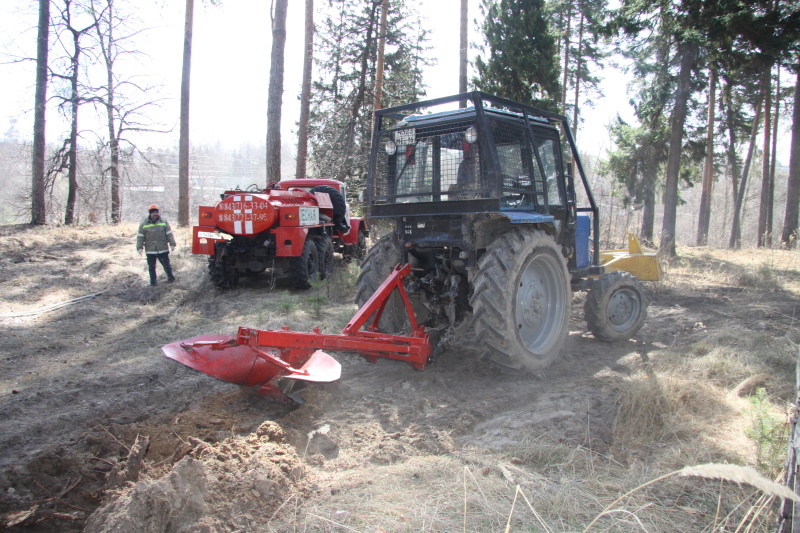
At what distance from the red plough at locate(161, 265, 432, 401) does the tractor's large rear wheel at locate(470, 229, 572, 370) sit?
629 mm

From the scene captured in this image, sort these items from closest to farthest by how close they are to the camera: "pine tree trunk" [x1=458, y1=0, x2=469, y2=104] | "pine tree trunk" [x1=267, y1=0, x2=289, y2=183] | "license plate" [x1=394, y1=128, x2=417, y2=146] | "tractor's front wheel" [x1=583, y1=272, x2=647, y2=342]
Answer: "license plate" [x1=394, y1=128, x2=417, y2=146], "tractor's front wheel" [x1=583, y1=272, x2=647, y2=342], "pine tree trunk" [x1=267, y1=0, x2=289, y2=183], "pine tree trunk" [x1=458, y1=0, x2=469, y2=104]

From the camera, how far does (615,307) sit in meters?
6.18

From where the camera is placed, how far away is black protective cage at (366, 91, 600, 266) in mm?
4621

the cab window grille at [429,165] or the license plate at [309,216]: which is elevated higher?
the cab window grille at [429,165]

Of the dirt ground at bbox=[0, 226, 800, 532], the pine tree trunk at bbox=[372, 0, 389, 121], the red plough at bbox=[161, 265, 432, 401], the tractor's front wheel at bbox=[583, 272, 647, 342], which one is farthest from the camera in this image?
the pine tree trunk at bbox=[372, 0, 389, 121]

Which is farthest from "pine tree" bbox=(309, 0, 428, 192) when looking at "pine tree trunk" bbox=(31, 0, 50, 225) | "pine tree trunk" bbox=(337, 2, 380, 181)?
"pine tree trunk" bbox=(31, 0, 50, 225)

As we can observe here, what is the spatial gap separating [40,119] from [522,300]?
16.2 meters

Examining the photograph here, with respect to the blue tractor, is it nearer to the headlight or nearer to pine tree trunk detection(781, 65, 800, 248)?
the headlight

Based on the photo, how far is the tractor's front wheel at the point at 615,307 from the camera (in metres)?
5.94

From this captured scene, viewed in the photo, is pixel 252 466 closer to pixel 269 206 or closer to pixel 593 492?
pixel 593 492

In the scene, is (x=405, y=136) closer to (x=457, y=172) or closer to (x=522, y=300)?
(x=457, y=172)

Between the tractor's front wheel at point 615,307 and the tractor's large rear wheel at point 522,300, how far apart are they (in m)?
0.71

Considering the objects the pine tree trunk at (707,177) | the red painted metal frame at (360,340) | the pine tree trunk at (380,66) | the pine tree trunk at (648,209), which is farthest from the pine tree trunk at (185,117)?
the pine tree trunk at (707,177)

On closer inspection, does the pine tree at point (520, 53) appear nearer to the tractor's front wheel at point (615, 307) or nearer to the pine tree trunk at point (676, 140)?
the pine tree trunk at point (676, 140)
